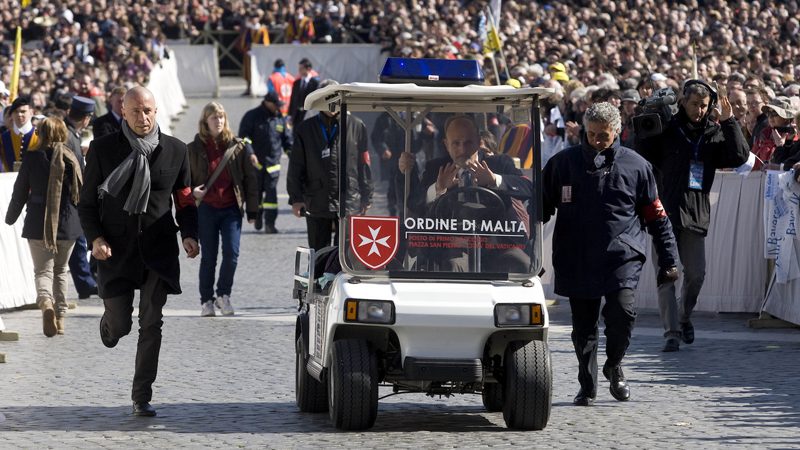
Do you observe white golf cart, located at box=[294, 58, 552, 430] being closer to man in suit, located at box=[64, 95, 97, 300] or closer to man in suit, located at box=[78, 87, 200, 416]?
man in suit, located at box=[78, 87, 200, 416]

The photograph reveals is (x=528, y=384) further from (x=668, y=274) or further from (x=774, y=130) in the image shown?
(x=774, y=130)

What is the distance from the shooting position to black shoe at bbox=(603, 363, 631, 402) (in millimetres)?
9781

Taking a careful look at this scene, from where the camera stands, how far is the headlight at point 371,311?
8.55 metres

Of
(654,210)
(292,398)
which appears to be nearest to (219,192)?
(292,398)

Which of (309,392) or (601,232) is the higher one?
(601,232)

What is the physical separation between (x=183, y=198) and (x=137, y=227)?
1.14ft

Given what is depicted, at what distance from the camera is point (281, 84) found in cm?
3362

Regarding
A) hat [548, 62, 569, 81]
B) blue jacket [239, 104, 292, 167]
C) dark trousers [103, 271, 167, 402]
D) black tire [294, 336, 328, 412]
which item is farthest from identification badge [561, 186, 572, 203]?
hat [548, 62, 569, 81]

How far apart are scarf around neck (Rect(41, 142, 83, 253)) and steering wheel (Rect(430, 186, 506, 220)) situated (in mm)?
4972

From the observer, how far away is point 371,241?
8828 mm

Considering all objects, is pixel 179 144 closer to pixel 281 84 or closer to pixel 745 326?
pixel 745 326

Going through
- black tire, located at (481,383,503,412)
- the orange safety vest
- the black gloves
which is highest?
the orange safety vest

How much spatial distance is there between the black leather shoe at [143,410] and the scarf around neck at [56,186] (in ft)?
13.4

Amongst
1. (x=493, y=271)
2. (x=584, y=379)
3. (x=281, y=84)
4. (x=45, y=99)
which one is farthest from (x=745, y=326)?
(x=281, y=84)
